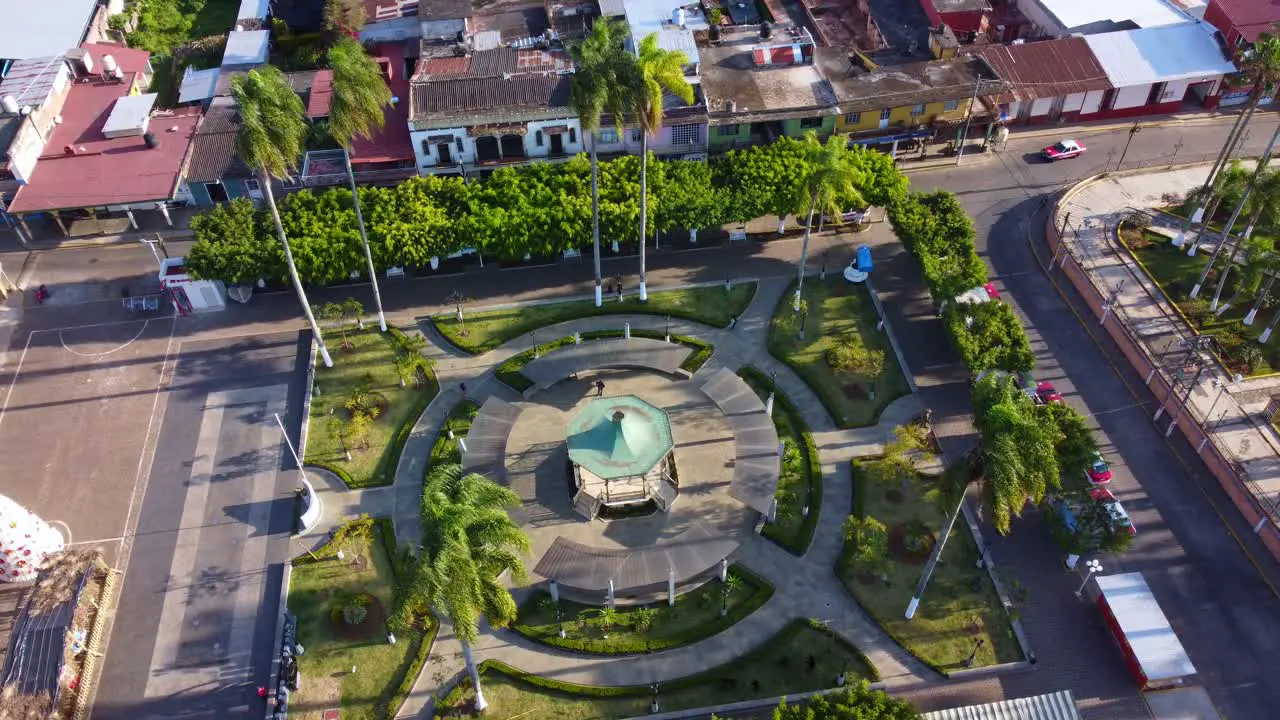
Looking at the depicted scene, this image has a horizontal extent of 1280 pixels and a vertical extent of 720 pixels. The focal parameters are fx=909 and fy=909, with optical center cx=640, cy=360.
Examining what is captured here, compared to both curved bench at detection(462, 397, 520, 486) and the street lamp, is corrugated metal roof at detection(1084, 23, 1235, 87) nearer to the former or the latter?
the street lamp

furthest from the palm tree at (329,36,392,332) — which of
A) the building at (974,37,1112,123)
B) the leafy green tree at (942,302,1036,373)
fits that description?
the building at (974,37,1112,123)

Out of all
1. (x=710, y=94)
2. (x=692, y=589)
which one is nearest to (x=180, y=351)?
(x=692, y=589)

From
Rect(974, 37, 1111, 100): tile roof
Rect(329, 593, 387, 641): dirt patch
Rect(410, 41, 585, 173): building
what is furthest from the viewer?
Rect(974, 37, 1111, 100): tile roof

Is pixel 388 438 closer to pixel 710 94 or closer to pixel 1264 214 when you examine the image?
pixel 710 94

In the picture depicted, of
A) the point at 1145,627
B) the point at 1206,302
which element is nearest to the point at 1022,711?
the point at 1145,627

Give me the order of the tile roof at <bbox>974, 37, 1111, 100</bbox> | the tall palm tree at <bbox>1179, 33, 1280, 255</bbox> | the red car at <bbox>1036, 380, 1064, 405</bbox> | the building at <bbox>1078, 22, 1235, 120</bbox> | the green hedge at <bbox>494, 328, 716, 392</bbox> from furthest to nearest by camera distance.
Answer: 1. the building at <bbox>1078, 22, 1235, 120</bbox>
2. the tile roof at <bbox>974, 37, 1111, 100</bbox>
3. the tall palm tree at <bbox>1179, 33, 1280, 255</bbox>
4. the green hedge at <bbox>494, 328, 716, 392</bbox>
5. the red car at <bbox>1036, 380, 1064, 405</bbox>

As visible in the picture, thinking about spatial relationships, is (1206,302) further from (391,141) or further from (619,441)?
Answer: (391,141)

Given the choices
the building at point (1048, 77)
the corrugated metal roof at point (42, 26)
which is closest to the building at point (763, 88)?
the building at point (1048, 77)
